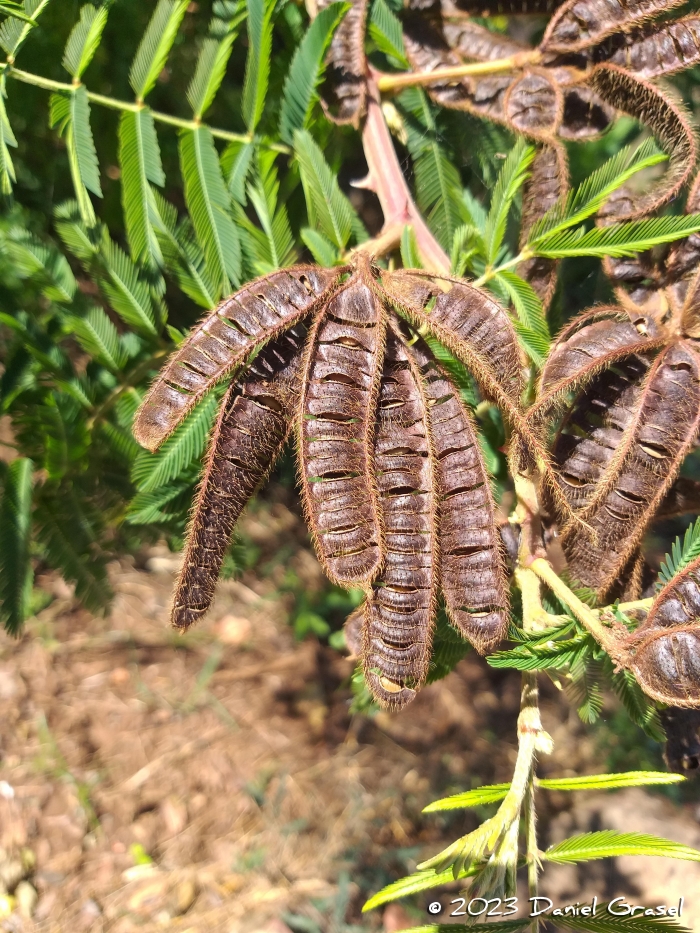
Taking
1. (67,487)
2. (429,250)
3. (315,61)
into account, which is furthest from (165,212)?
(67,487)

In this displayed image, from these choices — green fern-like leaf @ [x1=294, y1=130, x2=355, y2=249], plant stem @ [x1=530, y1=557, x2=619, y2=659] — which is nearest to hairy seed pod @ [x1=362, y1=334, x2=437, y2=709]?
plant stem @ [x1=530, y1=557, x2=619, y2=659]

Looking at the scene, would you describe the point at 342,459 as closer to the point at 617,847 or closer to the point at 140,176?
the point at 617,847

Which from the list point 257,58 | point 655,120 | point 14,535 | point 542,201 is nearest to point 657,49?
point 655,120

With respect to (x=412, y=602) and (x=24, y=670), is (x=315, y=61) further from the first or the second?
(x=24, y=670)

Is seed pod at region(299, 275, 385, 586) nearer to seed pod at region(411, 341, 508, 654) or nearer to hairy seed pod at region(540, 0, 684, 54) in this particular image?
seed pod at region(411, 341, 508, 654)

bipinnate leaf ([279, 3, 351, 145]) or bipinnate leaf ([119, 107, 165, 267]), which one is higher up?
bipinnate leaf ([279, 3, 351, 145])

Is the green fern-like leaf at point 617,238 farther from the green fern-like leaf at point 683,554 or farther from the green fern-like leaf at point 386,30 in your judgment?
the green fern-like leaf at point 386,30

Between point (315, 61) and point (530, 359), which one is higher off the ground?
point (315, 61)
